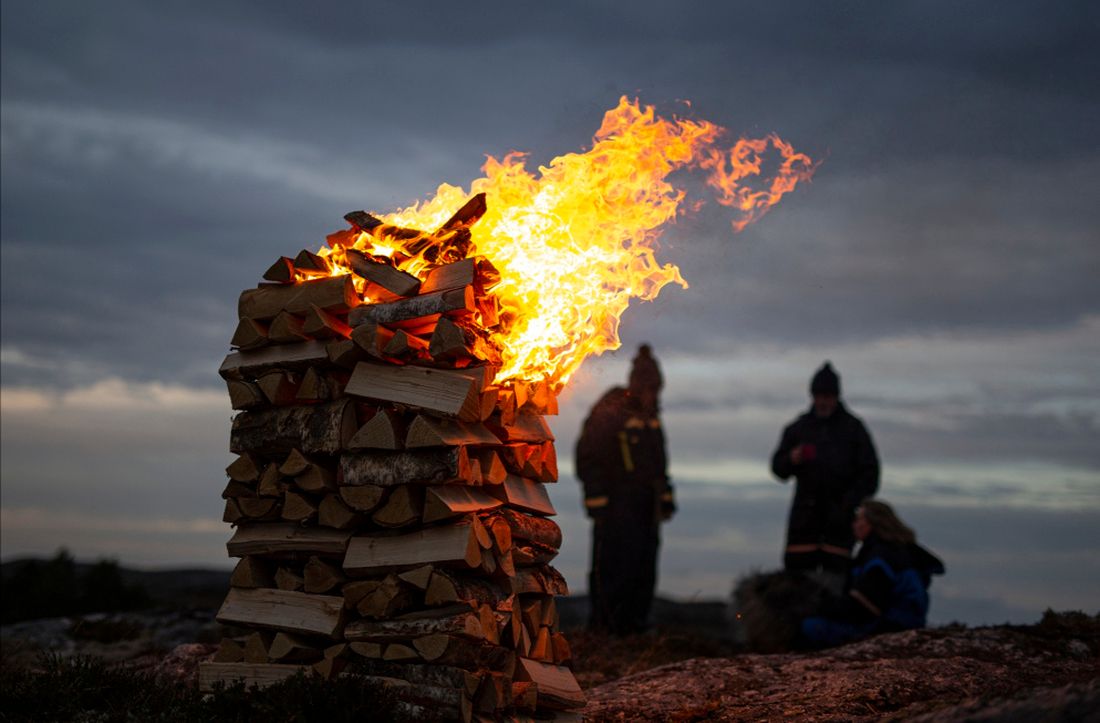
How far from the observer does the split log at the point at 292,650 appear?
21.2ft

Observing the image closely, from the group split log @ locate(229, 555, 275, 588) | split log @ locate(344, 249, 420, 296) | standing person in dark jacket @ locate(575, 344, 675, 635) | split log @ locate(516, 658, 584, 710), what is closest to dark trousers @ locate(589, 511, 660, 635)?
standing person in dark jacket @ locate(575, 344, 675, 635)

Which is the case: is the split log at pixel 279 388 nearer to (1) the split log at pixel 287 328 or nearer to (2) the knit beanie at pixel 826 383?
(1) the split log at pixel 287 328

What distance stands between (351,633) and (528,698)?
1.22m

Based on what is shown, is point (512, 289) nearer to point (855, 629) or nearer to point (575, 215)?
point (575, 215)

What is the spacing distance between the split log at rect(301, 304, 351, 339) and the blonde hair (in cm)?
579

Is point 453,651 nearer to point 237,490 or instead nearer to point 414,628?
point 414,628

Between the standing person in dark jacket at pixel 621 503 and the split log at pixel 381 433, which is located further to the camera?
the standing person in dark jacket at pixel 621 503

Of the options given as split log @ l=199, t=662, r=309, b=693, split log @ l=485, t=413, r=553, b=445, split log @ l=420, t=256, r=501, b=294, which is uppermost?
split log @ l=420, t=256, r=501, b=294

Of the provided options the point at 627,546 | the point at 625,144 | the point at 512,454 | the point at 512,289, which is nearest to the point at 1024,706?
the point at 512,454

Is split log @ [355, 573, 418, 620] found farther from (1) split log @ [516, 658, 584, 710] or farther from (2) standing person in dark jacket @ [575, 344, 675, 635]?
(2) standing person in dark jacket @ [575, 344, 675, 635]

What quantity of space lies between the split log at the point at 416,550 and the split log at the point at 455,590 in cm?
9

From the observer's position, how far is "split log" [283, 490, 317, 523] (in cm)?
661

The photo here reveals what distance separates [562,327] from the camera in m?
7.23

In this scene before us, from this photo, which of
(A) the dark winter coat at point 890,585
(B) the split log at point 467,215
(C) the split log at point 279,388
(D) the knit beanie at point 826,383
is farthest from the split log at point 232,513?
(D) the knit beanie at point 826,383
